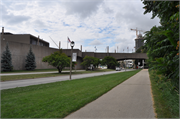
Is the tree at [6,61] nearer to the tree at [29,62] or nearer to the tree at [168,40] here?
the tree at [29,62]

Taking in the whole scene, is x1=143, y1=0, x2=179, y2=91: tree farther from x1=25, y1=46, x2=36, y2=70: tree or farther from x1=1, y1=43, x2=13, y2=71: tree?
x1=25, y1=46, x2=36, y2=70: tree

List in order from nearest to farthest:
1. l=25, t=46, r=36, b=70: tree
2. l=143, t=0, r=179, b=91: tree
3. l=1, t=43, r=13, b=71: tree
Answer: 1. l=143, t=0, r=179, b=91: tree
2. l=1, t=43, r=13, b=71: tree
3. l=25, t=46, r=36, b=70: tree

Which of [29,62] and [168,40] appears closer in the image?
[168,40]

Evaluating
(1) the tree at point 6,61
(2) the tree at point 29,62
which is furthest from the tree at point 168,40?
(2) the tree at point 29,62

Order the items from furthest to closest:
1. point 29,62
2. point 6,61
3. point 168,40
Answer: point 29,62
point 6,61
point 168,40

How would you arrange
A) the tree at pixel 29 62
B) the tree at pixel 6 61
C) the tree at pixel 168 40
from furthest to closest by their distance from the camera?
the tree at pixel 29 62, the tree at pixel 6 61, the tree at pixel 168 40

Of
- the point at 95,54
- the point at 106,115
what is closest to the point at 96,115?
the point at 106,115

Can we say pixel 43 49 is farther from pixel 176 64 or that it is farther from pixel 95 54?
pixel 176 64

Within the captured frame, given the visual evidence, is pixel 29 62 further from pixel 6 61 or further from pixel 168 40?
pixel 168 40

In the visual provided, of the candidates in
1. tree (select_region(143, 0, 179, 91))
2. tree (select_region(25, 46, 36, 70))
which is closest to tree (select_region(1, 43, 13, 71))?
tree (select_region(25, 46, 36, 70))

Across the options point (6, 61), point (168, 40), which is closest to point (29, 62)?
point (6, 61)

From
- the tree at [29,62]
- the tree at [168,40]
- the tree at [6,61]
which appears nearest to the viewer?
the tree at [168,40]

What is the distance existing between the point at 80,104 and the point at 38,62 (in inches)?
1672

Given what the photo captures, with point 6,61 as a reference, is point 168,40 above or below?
above
